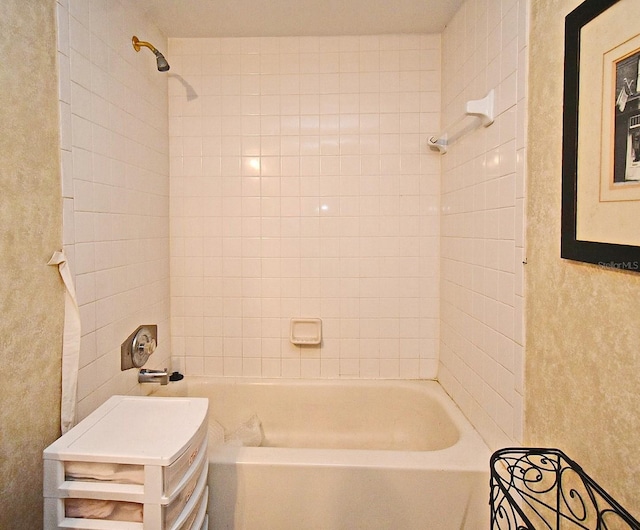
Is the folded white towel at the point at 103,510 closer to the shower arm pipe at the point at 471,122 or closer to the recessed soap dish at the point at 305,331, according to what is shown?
the recessed soap dish at the point at 305,331

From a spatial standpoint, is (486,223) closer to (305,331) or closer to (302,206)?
(302,206)

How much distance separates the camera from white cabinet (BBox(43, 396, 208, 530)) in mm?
976

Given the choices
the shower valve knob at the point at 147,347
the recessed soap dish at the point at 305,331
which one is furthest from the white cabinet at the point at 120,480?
the recessed soap dish at the point at 305,331

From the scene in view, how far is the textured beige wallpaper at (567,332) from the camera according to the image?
82cm

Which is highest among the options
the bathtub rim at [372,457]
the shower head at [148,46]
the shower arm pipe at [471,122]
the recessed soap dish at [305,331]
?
the shower head at [148,46]

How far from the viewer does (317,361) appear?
87.9 inches

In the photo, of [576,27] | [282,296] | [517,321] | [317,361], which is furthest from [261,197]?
[576,27]

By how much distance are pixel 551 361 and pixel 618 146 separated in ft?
1.90

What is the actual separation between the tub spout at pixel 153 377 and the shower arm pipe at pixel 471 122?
66.0 inches

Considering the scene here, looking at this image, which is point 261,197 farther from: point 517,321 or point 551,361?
point 551,361

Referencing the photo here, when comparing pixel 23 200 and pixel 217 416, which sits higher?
pixel 23 200

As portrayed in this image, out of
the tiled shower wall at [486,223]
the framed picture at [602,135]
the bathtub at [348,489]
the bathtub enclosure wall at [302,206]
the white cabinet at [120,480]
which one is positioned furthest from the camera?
the bathtub enclosure wall at [302,206]

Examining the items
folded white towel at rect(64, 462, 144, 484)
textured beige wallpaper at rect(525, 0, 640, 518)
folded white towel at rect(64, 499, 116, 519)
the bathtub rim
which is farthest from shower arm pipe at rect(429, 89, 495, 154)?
folded white towel at rect(64, 499, 116, 519)

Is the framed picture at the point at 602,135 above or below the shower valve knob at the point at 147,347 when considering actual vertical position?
above
